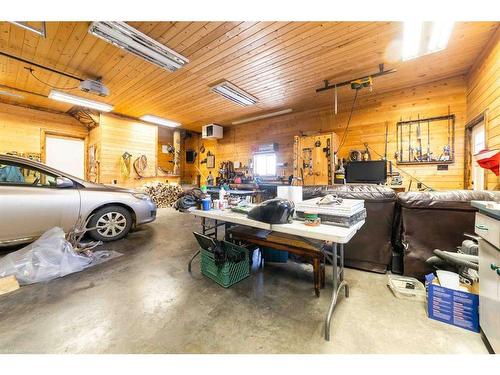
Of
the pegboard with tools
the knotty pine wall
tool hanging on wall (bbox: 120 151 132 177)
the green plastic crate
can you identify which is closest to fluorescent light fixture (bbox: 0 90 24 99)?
the knotty pine wall

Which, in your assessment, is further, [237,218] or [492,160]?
[492,160]

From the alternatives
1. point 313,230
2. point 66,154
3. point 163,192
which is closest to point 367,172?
point 313,230

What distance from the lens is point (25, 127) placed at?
5715 millimetres

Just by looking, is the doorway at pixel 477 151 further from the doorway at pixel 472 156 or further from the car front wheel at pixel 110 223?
the car front wheel at pixel 110 223

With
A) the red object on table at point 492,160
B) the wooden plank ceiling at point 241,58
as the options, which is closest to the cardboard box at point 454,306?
the red object on table at point 492,160

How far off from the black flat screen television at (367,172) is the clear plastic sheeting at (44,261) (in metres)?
5.18

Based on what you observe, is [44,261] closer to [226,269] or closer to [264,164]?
[226,269]

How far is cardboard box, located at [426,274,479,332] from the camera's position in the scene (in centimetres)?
145

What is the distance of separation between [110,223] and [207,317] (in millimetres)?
2724

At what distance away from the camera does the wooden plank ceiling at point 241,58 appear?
2738 mm

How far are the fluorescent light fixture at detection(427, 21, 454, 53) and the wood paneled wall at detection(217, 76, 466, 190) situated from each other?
1892 mm

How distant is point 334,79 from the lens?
13.6 ft

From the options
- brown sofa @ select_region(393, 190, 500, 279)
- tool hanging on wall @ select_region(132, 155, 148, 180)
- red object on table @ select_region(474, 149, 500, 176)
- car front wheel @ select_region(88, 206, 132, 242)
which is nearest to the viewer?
brown sofa @ select_region(393, 190, 500, 279)

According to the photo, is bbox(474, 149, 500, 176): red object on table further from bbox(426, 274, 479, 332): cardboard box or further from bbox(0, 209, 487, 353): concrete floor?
bbox(0, 209, 487, 353): concrete floor
